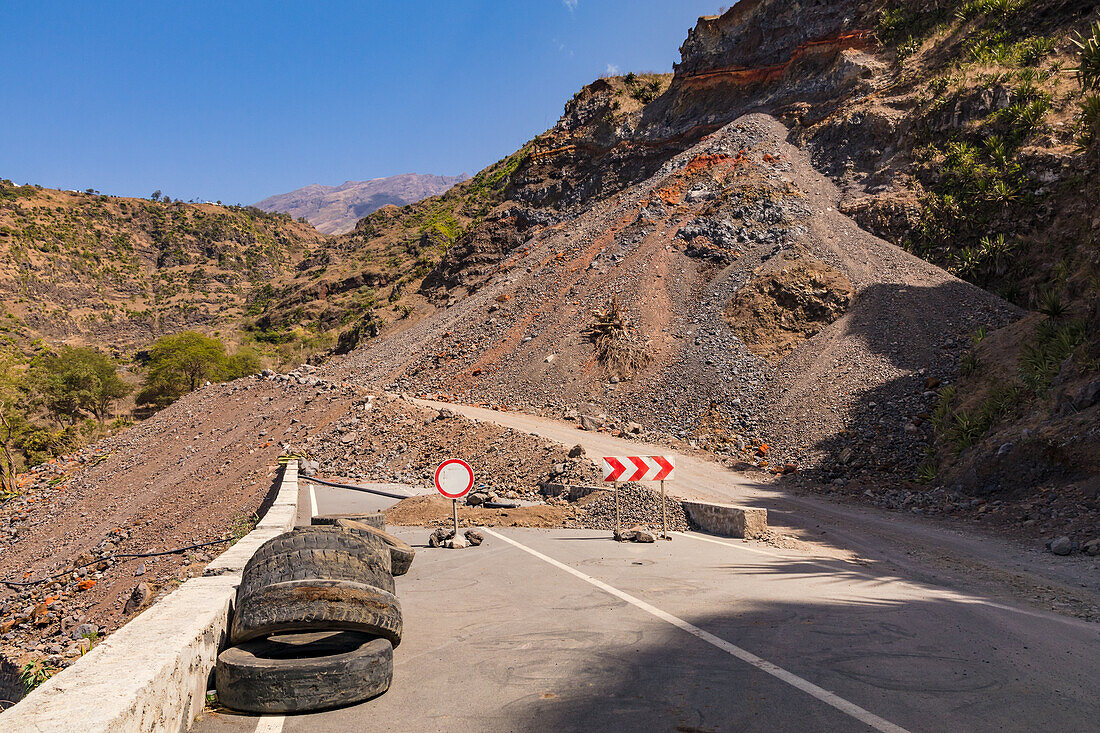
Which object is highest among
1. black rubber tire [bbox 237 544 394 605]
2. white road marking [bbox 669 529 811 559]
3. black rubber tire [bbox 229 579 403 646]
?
black rubber tire [bbox 237 544 394 605]

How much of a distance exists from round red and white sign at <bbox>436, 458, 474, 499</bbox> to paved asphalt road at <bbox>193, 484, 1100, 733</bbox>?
2450mm

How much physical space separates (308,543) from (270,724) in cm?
→ 158

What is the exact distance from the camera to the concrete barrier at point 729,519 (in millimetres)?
11117

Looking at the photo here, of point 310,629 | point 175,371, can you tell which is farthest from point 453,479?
point 175,371

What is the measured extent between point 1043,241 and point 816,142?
16.8m

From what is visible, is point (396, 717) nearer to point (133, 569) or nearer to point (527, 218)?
point (133, 569)

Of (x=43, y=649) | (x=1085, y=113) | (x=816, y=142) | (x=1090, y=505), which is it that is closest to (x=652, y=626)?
(x=43, y=649)

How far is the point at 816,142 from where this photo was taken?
131ft

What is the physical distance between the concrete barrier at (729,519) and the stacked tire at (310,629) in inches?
307

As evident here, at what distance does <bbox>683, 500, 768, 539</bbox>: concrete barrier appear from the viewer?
1112 cm

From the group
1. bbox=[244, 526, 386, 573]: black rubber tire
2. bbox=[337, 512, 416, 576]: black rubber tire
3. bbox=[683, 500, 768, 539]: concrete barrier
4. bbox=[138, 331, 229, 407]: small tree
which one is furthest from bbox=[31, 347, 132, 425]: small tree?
A: bbox=[244, 526, 386, 573]: black rubber tire

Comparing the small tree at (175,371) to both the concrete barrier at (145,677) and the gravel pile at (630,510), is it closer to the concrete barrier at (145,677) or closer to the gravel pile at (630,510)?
the gravel pile at (630,510)

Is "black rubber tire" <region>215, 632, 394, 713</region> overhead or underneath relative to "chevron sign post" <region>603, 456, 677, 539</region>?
underneath

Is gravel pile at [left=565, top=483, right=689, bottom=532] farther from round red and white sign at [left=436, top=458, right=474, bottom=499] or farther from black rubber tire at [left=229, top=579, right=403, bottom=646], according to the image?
black rubber tire at [left=229, top=579, right=403, bottom=646]
